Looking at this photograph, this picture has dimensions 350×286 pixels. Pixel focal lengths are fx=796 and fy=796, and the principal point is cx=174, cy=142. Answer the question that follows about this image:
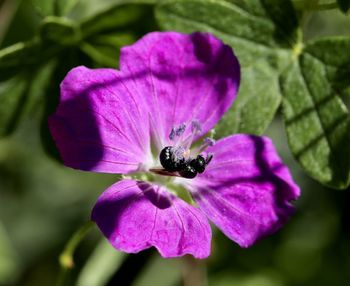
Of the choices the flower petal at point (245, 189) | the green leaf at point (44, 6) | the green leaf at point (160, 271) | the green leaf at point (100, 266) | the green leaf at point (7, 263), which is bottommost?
the green leaf at point (160, 271)

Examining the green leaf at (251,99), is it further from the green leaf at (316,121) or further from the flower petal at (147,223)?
the flower petal at (147,223)

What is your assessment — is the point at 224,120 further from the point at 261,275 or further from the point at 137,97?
the point at 261,275

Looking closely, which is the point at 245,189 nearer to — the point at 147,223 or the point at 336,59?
the point at 147,223

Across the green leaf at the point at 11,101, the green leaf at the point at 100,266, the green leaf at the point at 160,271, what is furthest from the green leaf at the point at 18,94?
the green leaf at the point at 160,271

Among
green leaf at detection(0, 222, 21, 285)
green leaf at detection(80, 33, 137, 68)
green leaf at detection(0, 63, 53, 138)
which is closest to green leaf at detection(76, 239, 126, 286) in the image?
green leaf at detection(0, 222, 21, 285)

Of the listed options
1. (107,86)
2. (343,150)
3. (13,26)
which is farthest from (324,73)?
(13,26)

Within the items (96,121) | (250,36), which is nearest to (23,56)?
(96,121)
